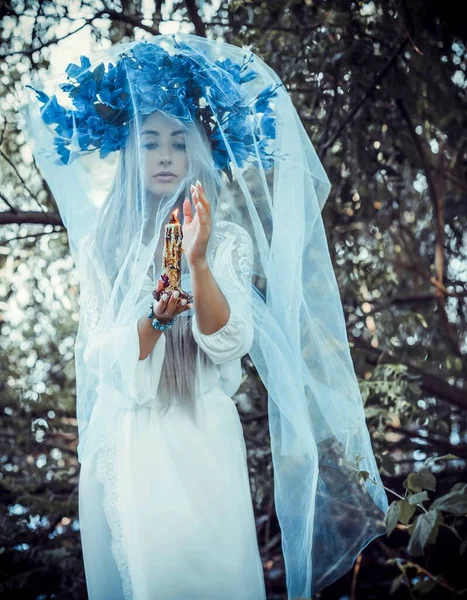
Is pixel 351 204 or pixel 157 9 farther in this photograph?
pixel 351 204

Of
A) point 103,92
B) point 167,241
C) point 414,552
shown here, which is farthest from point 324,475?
point 103,92

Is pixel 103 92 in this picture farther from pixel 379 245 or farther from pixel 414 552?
pixel 379 245

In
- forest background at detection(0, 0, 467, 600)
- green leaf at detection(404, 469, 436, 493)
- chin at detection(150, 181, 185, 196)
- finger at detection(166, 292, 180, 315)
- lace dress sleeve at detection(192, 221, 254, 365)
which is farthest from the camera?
forest background at detection(0, 0, 467, 600)

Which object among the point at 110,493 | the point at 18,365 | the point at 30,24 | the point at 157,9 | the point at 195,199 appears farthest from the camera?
the point at 18,365

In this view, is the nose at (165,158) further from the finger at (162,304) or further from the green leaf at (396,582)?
the green leaf at (396,582)

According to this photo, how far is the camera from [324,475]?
76.5 inches

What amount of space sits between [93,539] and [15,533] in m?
1.11

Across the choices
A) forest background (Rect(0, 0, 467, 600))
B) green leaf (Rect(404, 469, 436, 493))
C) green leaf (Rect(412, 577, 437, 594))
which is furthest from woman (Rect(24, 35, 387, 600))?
forest background (Rect(0, 0, 467, 600))

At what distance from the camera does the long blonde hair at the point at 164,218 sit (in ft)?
5.72

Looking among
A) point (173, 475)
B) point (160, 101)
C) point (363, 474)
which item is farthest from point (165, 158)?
point (363, 474)

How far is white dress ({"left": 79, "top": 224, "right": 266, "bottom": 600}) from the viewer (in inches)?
63.2

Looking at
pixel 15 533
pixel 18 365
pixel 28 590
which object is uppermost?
pixel 18 365

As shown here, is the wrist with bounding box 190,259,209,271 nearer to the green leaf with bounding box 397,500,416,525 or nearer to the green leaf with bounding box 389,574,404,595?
the green leaf with bounding box 397,500,416,525

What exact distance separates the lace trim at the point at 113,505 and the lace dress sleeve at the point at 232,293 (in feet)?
1.10
